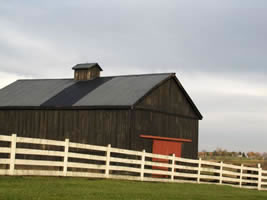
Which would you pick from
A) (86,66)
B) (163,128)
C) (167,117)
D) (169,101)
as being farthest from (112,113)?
(86,66)

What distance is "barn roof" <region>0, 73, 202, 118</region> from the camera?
27.6 meters

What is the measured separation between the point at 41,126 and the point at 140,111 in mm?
6952

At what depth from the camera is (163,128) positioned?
1115 inches

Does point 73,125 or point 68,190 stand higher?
point 73,125

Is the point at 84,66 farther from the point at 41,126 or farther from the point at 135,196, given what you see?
the point at 135,196

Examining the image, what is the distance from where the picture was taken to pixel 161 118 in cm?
2827

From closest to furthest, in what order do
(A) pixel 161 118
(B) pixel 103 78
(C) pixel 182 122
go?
(A) pixel 161 118
(C) pixel 182 122
(B) pixel 103 78

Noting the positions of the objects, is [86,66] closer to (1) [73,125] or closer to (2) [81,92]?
(2) [81,92]

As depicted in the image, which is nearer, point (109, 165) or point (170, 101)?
point (109, 165)

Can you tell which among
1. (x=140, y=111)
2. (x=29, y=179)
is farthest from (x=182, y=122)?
(x=29, y=179)

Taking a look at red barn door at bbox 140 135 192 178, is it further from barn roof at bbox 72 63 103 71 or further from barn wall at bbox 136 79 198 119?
barn roof at bbox 72 63 103 71

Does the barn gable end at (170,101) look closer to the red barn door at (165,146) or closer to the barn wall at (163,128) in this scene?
the barn wall at (163,128)

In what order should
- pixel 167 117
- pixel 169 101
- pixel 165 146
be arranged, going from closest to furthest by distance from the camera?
1. pixel 165 146
2. pixel 167 117
3. pixel 169 101

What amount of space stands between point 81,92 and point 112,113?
16.4 feet
